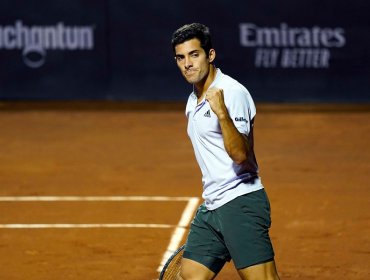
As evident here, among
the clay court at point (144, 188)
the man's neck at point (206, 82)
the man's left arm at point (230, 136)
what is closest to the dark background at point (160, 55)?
the clay court at point (144, 188)

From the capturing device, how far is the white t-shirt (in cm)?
600

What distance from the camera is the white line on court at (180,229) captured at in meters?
9.19

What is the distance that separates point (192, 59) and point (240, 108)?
17.3 inches

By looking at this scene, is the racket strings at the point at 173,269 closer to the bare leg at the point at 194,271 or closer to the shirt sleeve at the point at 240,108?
the bare leg at the point at 194,271

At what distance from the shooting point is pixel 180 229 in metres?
10.1

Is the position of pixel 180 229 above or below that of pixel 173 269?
below

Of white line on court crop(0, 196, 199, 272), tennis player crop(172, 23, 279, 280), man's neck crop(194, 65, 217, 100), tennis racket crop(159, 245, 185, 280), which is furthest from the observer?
white line on court crop(0, 196, 199, 272)

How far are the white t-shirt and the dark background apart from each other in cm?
1208

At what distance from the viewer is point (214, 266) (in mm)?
6402

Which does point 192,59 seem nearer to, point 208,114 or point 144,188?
point 208,114

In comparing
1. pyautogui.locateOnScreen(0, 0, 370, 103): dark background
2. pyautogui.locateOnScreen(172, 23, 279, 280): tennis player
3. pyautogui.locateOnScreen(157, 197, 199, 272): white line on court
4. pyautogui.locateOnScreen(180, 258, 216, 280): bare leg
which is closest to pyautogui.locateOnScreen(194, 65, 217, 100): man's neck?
pyautogui.locateOnScreen(172, 23, 279, 280): tennis player

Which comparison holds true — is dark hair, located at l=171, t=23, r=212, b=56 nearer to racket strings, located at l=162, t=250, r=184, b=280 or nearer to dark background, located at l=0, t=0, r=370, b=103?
racket strings, located at l=162, t=250, r=184, b=280

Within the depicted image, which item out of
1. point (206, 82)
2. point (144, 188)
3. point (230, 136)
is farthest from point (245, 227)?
point (144, 188)

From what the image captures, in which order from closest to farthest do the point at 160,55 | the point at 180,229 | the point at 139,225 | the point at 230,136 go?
the point at 230,136 → the point at 180,229 → the point at 139,225 → the point at 160,55
